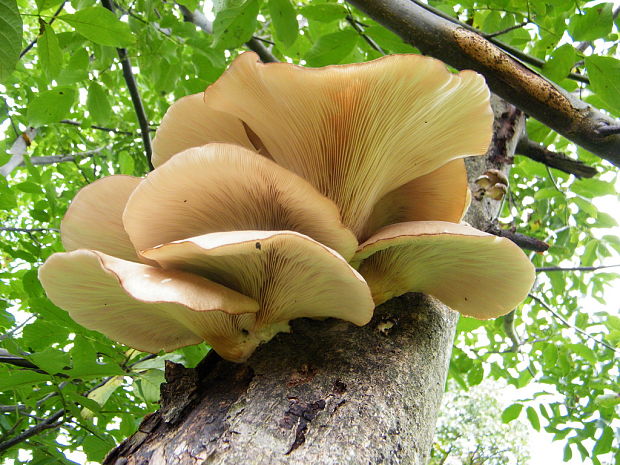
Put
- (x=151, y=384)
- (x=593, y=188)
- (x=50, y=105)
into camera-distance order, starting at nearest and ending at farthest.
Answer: (x=151, y=384)
(x=50, y=105)
(x=593, y=188)

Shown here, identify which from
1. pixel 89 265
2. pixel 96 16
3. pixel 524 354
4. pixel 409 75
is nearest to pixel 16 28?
pixel 96 16

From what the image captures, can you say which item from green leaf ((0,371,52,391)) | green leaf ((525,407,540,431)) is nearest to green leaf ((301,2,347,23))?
green leaf ((0,371,52,391))

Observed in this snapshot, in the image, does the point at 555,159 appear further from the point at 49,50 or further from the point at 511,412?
the point at 49,50

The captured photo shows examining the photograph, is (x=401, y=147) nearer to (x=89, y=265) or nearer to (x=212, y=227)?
(x=212, y=227)

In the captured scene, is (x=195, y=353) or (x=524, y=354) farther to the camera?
(x=524, y=354)

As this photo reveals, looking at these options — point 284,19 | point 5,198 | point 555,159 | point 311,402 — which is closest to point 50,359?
point 311,402

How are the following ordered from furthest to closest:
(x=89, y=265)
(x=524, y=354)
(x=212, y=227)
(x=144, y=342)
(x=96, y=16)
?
1. (x=524, y=354)
2. (x=96, y=16)
3. (x=144, y=342)
4. (x=212, y=227)
5. (x=89, y=265)

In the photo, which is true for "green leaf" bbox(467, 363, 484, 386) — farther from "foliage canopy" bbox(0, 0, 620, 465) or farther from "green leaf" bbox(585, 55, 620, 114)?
"green leaf" bbox(585, 55, 620, 114)
